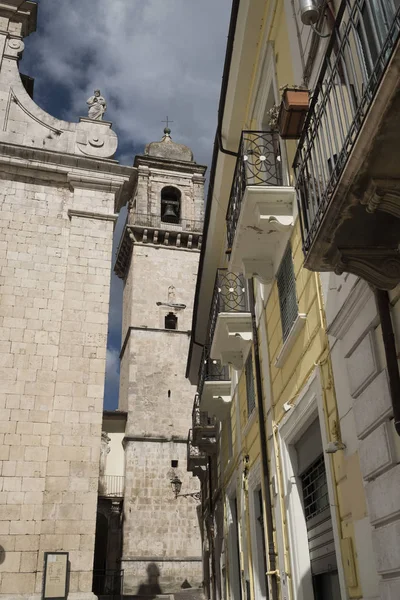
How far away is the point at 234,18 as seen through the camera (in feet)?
27.4

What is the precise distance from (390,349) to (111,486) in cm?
2756

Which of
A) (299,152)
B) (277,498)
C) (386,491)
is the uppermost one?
(299,152)

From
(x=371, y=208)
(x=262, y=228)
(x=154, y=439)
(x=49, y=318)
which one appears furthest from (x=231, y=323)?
(x=154, y=439)

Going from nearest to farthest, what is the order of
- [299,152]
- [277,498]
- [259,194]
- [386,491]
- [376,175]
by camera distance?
[376,175] → [386,491] → [299,152] → [259,194] → [277,498]

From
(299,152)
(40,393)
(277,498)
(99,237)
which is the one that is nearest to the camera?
(299,152)

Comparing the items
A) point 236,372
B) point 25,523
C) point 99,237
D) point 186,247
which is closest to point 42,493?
point 25,523

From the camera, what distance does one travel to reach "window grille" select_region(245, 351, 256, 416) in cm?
978

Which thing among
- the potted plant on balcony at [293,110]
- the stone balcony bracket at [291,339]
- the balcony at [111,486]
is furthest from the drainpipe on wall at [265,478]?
the balcony at [111,486]

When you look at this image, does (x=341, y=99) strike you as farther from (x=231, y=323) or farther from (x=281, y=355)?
(x=231, y=323)

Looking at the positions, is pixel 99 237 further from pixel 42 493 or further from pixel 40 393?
pixel 42 493

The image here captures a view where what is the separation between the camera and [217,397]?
12797mm

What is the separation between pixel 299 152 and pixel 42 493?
7.56 meters

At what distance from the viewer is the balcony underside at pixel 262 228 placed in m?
6.80

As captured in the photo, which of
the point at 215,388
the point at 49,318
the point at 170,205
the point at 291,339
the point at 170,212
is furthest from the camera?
the point at 170,205
